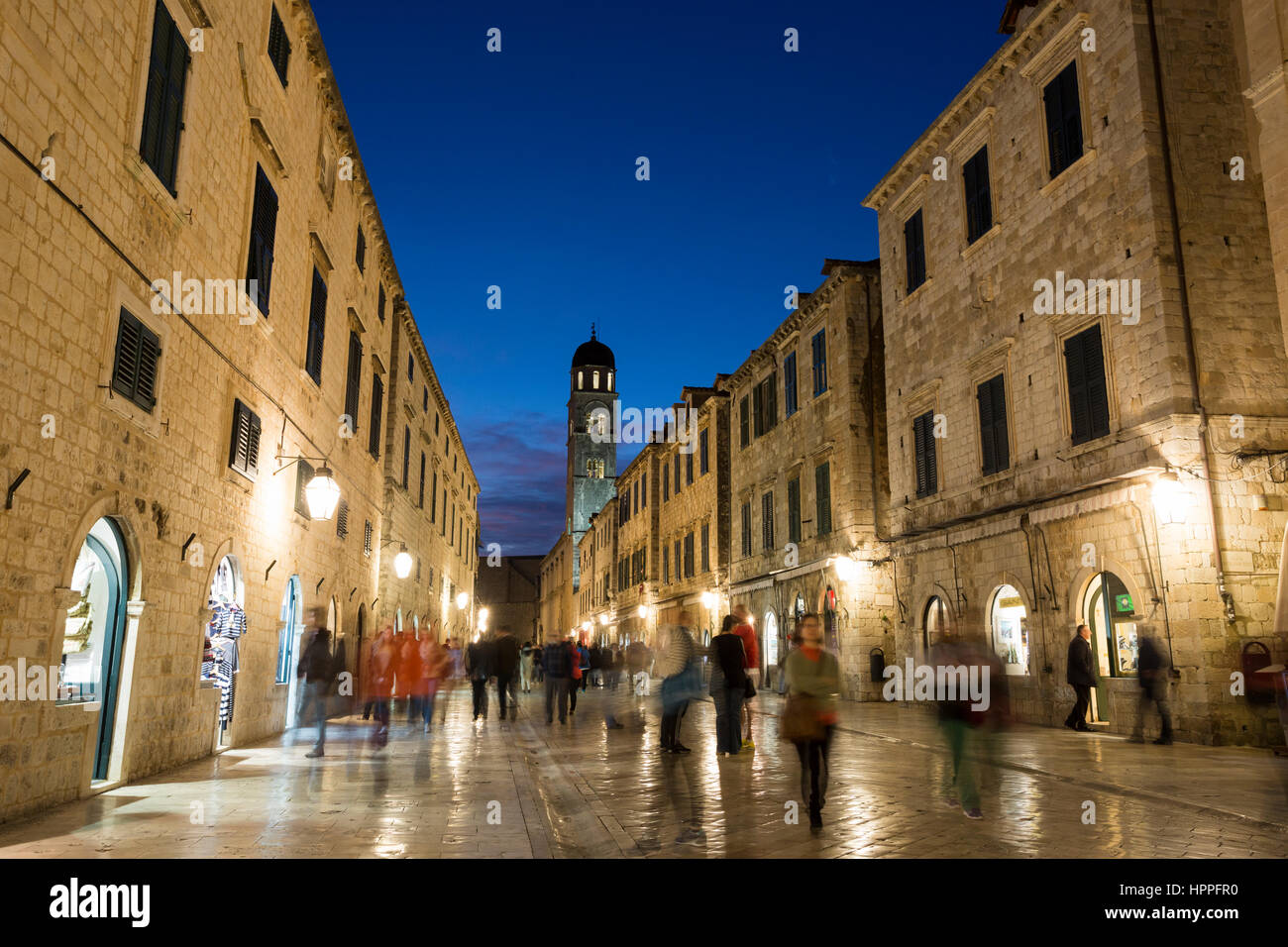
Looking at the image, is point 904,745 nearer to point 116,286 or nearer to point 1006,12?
point 116,286

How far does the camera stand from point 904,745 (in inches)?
499

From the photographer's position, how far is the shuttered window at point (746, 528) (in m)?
30.3

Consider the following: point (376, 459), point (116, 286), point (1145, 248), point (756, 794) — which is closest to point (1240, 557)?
point (1145, 248)

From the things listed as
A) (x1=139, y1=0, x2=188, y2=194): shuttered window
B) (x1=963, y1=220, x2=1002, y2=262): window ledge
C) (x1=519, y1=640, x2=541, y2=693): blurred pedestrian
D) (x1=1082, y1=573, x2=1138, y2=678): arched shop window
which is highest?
(x1=963, y1=220, x2=1002, y2=262): window ledge

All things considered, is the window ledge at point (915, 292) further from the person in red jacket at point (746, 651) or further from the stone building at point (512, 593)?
the stone building at point (512, 593)

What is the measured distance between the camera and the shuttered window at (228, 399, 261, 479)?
11.7 meters

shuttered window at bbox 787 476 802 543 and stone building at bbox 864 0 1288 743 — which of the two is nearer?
stone building at bbox 864 0 1288 743

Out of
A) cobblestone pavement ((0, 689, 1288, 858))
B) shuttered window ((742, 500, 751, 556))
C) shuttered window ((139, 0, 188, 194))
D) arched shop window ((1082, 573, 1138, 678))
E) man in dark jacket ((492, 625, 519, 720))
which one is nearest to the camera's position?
cobblestone pavement ((0, 689, 1288, 858))

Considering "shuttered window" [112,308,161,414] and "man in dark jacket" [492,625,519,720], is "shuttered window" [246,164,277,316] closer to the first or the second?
"shuttered window" [112,308,161,414]

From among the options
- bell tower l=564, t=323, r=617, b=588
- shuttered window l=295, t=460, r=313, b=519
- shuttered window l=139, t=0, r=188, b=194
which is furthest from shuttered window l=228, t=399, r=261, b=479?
bell tower l=564, t=323, r=617, b=588

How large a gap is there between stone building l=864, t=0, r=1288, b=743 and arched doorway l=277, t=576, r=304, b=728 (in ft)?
34.8

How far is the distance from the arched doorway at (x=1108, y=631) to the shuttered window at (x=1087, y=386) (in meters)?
2.35

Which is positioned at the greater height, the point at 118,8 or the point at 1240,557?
the point at 118,8
